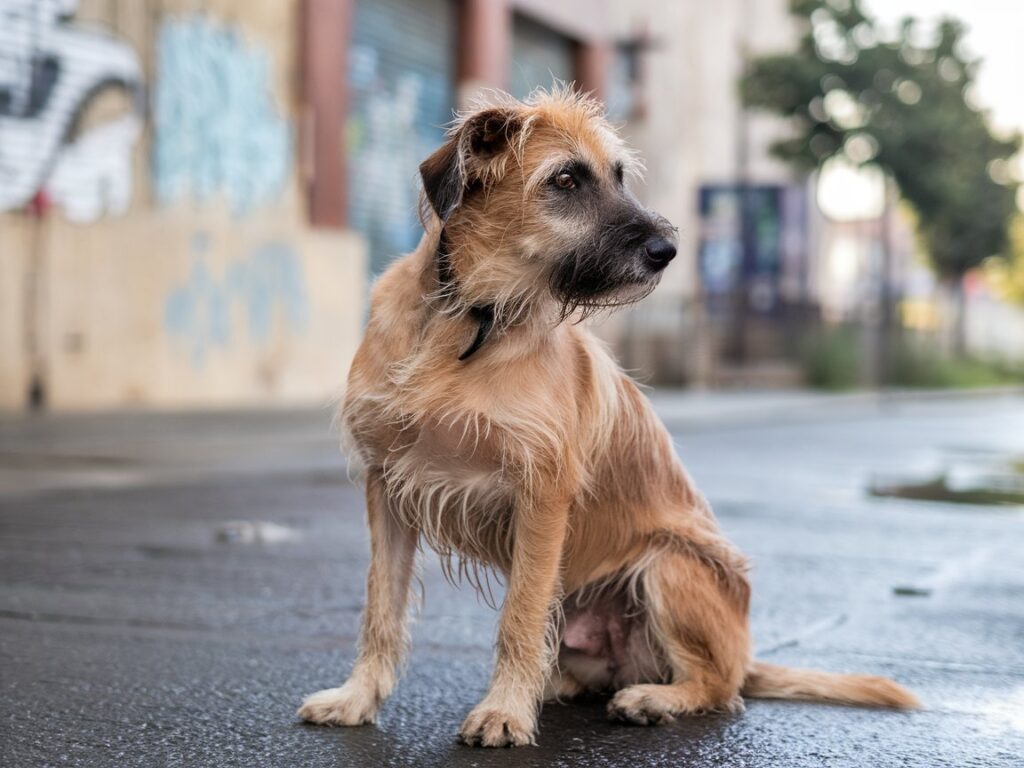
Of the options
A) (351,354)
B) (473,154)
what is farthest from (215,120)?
(473,154)

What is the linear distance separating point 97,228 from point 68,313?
1.14 m

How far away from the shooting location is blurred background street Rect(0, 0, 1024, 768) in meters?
4.03

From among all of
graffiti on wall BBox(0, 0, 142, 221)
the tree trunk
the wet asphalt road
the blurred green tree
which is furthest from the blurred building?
the tree trunk

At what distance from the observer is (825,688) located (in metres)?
4.03

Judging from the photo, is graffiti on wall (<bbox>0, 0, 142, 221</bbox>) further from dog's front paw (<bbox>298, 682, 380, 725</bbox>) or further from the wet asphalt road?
dog's front paw (<bbox>298, 682, 380, 725</bbox>)

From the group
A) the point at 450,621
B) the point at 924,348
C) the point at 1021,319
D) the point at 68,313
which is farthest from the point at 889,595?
the point at 1021,319

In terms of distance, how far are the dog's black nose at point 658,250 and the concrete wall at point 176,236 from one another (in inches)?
480

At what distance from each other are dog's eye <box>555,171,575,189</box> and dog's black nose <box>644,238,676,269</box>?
267 millimetres

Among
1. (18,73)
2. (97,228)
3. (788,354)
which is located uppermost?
(18,73)

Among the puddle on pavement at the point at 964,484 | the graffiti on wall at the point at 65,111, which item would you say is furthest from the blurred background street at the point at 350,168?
the puddle on pavement at the point at 964,484

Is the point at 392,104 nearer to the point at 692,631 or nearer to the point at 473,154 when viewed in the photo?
the point at 473,154

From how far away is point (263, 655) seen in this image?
180 inches

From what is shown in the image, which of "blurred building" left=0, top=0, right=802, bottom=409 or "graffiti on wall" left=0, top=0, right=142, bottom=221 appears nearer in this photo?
"graffiti on wall" left=0, top=0, right=142, bottom=221

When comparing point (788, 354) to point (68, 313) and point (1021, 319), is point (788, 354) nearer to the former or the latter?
point (68, 313)
